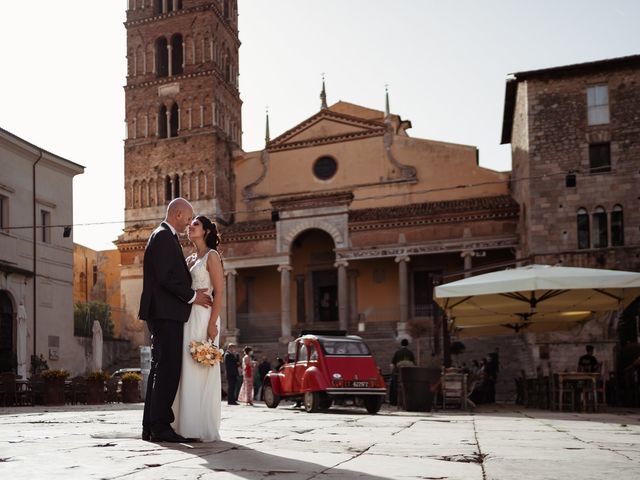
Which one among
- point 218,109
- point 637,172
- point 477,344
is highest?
point 218,109

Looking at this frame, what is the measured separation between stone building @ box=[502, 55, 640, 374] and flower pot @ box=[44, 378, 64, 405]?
52.1 feet

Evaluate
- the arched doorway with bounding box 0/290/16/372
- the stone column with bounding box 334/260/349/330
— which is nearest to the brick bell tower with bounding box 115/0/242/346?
the stone column with bounding box 334/260/349/330

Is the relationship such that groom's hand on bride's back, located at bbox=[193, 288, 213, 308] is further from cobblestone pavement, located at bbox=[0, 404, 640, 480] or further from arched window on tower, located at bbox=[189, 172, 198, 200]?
arched window on tower, located at bbox=[189, 172, 198, 200]

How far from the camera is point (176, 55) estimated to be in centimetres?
4497

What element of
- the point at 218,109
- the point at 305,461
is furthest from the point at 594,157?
the point at 305,461

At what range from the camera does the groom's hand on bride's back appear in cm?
576

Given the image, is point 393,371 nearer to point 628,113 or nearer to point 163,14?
point 628,113

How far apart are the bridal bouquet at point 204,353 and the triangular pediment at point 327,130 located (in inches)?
1374

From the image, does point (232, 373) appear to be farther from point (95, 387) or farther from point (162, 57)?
point (162, 57)

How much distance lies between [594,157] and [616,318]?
223 inches

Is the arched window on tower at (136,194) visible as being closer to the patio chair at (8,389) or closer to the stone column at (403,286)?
the stone column at (403,286)

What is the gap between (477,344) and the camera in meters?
32.7

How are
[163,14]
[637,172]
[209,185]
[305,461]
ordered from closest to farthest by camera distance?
[305,461] < [637,172] < [209,185] < [163,14]

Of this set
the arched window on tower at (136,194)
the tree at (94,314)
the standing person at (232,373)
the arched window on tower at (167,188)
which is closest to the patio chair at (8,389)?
the standing person at (232,373)
